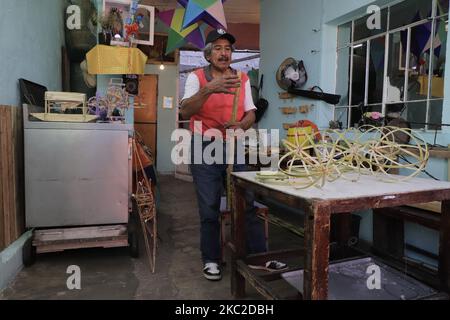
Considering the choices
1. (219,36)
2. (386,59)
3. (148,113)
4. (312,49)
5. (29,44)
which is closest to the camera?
(219,36)

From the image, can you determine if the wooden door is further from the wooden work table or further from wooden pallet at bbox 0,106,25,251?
the wooden work table

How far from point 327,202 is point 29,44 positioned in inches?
129

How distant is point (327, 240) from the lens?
140 cm

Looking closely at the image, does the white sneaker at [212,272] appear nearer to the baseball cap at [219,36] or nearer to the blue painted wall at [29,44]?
the baseball cap at [219,36]

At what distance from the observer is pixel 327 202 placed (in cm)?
136

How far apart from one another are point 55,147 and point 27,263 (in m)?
0.93

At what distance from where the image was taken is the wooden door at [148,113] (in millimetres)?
8297

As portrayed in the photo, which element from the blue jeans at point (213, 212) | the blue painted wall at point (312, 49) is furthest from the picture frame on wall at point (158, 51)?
the blue jeans at point (213, 212)

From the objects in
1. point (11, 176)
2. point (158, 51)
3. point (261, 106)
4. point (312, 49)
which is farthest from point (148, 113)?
point (11, 176)

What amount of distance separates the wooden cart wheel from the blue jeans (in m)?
1.36

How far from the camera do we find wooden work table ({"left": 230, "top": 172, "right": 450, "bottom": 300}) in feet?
4.55

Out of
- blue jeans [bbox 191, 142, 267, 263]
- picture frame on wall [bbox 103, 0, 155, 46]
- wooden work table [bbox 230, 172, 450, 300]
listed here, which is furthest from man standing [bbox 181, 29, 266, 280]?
picture frame on wall [bbox 103, 0, 155, 46]

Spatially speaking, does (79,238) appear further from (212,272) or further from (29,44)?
(29,44)

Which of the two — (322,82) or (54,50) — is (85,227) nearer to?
(54,50)
